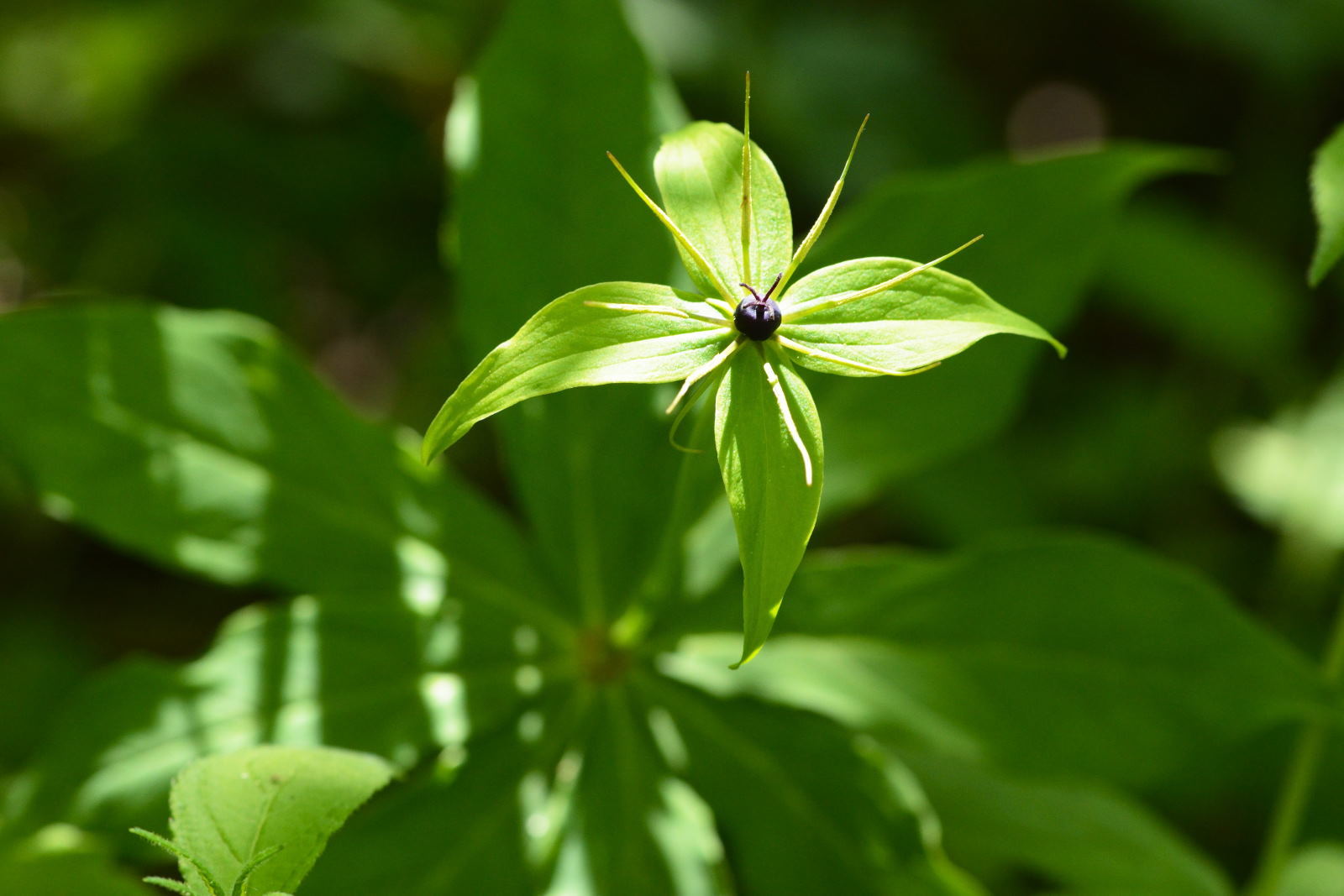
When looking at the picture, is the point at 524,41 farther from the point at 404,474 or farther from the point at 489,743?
the point at 489,743

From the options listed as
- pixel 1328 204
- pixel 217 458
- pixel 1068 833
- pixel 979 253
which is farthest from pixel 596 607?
pixel 1328 204

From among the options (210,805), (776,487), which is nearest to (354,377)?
(210,805)

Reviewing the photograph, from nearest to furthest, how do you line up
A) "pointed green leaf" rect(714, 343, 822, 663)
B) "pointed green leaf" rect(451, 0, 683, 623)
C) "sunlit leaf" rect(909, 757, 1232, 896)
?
"pointed green leaf" rect(714, 343, 822, 663)
"pointed green leaf" rect(451, 0, 683, 623)
"sunlit leaf" rect(909, 757, 1232, 896)

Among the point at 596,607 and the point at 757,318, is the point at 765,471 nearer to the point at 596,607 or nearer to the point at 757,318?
the point at 757,318

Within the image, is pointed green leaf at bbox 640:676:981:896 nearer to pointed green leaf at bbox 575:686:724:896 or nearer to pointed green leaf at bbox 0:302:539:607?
pointed green leaf at bbox 575:686:724:896

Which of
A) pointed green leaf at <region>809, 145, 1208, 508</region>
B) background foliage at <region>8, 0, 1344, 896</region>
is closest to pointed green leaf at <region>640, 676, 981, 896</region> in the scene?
background foliage at <region>8, 0, 1344, 896</region>

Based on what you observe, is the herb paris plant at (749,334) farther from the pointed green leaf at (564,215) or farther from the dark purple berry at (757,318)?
the pointed green leaf at (564,215)
